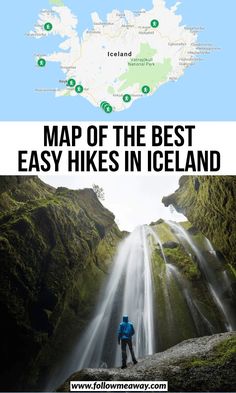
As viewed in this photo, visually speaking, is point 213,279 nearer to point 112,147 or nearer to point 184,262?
point 184,262

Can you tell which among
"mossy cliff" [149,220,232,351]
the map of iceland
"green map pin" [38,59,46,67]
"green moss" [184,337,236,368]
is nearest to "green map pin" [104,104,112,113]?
the map of iceland

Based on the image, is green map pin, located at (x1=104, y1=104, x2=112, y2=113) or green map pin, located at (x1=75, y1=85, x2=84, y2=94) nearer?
green map pin, located at (x1=104, y1=104, x2=112, y2=113)

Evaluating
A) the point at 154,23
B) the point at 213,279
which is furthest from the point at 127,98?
the point at 213,279

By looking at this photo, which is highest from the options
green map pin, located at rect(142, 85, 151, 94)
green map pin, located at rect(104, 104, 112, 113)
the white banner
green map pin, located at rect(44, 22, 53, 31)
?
green map pin, located at rect(44, 22, 53, 31)

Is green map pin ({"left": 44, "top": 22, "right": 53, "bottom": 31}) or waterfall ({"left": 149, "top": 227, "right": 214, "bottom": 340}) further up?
green map pin ({"left": 44, "top": 22, "right": 53, "bottom": 31})

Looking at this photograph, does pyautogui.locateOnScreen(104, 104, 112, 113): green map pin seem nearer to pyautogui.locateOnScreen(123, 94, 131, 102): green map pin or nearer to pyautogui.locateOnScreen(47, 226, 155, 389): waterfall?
pyautogui.locateOnScreen(123, 94, 131, 102): green map pin

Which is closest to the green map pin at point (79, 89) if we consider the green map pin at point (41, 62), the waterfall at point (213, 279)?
the green map pin at point (41, 62)

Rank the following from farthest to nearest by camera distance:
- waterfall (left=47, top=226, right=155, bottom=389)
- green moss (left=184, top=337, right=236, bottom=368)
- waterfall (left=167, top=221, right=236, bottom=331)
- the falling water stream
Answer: waterfall (left=167, top=221, right=236, bottom=331) < the falling water stream < waterfall (left=47, top=226, right=155, bottom=389) < green moss (left=184, top=337, right=236, bottom=368)

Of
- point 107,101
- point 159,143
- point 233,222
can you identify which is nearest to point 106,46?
point 107,101

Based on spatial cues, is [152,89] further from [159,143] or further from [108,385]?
[108,385]
